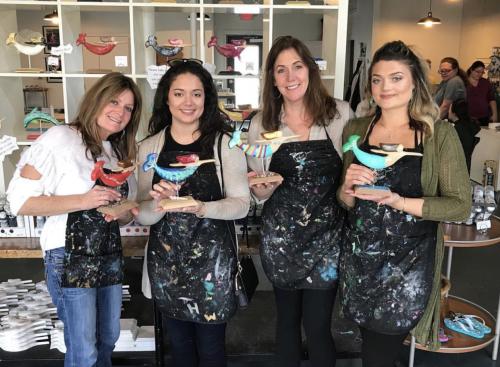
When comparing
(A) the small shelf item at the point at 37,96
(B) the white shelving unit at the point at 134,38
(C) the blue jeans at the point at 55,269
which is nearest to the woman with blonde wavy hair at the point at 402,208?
(C) the blue jeans at the point at 55,269

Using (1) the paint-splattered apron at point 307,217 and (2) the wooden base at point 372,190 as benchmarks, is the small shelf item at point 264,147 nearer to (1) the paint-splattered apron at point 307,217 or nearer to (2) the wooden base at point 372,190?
(1) the paint-splattered apron at point 307,217

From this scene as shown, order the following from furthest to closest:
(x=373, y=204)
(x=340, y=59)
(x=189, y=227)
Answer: (x=340, y=59), (x=189, y=227), (x=373, y=204)

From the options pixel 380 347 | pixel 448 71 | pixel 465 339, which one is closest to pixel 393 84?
pixel 380 347

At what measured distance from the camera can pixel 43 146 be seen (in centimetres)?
160

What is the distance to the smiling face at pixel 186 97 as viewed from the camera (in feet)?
5.51

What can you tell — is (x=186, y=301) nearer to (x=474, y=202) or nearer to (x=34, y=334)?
(x=34, y=334)

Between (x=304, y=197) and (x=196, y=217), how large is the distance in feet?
1.36

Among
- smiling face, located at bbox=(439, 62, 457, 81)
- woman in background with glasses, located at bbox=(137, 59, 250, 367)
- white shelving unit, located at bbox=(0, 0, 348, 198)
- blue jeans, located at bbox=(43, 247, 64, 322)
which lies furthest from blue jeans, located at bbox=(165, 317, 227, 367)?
smiling face, located at bbox=(439, 62, 457, 81)

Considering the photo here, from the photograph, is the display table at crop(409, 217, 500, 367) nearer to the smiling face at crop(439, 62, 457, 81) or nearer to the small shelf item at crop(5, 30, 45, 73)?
the small shelf item at crop(5, 30, 45, 73)

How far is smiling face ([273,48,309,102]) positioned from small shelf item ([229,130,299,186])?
0.55 ft

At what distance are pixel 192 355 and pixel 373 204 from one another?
915 millimetres

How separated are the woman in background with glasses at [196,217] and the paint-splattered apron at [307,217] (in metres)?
0.17

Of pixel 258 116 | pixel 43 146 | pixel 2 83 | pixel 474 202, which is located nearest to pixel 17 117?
pixel 2 83

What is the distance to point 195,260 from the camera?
170cm
